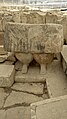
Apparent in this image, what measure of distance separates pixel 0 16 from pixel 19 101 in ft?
12.1

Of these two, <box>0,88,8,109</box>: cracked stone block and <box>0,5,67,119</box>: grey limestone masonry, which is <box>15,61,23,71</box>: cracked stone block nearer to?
<box>0,5,67,119</box>: grey limestone masonry

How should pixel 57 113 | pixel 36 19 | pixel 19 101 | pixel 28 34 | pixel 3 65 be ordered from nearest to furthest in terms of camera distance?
pixel 57 113 < pixel 19 101 < pixel 28 34 < pixel 3 65 < pixel 36 19

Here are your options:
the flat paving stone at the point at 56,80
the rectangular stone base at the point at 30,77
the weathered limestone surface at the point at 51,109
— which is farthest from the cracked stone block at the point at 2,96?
the weathered limestone surface at the point at 51,109

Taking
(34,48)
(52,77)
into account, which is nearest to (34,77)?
(52,77)

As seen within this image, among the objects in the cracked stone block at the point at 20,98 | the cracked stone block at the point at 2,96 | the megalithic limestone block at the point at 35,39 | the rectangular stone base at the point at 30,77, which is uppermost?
the megalithic limestone block at the point at 35,39

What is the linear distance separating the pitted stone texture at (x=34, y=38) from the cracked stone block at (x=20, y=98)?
2.06 ft

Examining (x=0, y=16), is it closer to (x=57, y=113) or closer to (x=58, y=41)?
(x=58, y=41)

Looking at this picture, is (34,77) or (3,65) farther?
(3,65)

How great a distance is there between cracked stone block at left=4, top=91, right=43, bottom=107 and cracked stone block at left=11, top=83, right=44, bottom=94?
0.29 ft

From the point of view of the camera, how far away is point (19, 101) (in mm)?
2506

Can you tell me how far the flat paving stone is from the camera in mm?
2506

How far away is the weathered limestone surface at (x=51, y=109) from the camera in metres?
1.69

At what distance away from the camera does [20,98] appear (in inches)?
102

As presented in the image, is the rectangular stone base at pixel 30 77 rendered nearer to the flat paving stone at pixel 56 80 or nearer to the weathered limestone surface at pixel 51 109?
the flat paving stone at pixel 56 80
